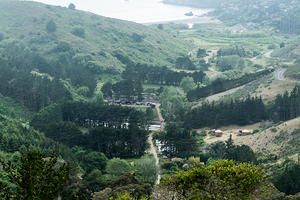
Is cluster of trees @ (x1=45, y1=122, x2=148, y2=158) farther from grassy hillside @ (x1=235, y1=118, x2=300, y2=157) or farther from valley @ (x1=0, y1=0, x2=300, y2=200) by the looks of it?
grassy hillside @ (x1=235, y1=118, x2=300, y2=157)

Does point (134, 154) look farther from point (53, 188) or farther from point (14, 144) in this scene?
point (53, 188)

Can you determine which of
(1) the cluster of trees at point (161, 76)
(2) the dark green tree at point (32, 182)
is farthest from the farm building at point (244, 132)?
(2) the dark green tree at point (32, 182)

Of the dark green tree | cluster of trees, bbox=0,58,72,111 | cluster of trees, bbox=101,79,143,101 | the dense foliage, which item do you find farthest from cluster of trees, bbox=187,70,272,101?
the dark green tree

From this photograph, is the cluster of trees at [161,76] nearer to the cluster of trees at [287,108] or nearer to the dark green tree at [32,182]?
the cluster of trees at [287,108]

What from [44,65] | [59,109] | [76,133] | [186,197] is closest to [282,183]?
[186,197]

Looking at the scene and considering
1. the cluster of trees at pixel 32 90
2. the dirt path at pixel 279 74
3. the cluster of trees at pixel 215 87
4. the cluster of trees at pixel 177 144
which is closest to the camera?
the cluster of trees at pixel 177 144
